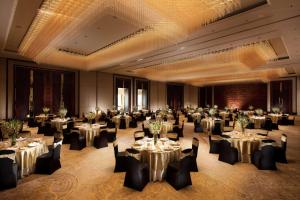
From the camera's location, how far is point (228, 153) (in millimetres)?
5641

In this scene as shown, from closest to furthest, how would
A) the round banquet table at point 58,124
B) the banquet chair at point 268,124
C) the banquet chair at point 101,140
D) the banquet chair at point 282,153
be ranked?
1. the banquet chair at point 282,153
2. the banquet chair at point 101,140
3. the round banquet table at point 58,124
4. the banquet chair at point 268,124

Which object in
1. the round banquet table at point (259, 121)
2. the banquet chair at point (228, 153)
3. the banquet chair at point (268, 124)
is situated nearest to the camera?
the banquet chair at point (228, 153)

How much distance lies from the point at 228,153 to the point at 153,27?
169 inches

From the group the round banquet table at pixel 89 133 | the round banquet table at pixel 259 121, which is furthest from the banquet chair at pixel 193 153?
the round banquet table at pixel 259 121

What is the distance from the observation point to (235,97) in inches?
902

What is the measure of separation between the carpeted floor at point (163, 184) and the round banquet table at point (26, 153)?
22 cm

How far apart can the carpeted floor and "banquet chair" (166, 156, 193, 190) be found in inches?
4.6

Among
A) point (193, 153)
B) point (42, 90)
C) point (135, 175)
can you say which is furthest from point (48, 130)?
point (193, 153)

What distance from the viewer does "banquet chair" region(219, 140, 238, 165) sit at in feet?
18.3

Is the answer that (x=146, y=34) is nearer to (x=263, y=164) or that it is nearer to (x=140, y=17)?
(x=140, y=17)

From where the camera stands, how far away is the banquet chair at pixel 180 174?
4004 mm

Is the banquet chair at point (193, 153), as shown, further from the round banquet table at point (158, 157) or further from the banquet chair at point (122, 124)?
the banquet chair at point (122, 124)

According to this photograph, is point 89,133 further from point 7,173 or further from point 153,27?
point 153,27

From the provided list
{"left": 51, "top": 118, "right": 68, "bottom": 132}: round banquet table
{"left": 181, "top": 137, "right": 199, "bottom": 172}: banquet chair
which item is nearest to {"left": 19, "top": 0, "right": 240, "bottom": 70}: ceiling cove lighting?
{"left": 181, "top": 137, "right": 199, "bottom": 172}: banquet chair
